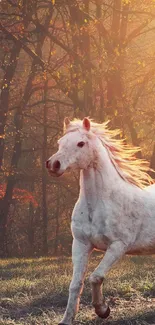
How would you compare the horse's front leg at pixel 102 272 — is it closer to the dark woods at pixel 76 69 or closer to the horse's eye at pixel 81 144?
the horse's eye at pixel 81 144

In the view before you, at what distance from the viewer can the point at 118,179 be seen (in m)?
7.30

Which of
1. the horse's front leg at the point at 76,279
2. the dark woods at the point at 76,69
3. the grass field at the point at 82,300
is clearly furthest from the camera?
the dark woods at the point at 76,69

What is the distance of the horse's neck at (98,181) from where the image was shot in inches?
276

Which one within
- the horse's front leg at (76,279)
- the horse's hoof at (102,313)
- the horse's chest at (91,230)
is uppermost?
the horse's chest at (91,230)

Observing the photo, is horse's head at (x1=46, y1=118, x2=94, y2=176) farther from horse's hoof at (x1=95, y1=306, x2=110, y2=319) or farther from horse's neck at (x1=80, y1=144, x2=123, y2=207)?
horse's hoof at (x1=95, y1=306, x2=110, y2=319)

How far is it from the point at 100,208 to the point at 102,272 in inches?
25.4

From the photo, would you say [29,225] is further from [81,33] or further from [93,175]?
[93,175]

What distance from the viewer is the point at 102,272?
660cm

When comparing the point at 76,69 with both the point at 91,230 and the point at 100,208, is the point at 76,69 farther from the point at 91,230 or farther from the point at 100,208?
the point at 91,230

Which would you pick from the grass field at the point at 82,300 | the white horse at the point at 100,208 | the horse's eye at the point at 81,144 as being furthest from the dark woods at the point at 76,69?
the horse's eye at the point at 81,144

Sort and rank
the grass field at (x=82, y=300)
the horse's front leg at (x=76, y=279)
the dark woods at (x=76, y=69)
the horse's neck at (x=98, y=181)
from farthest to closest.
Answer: the dark woods at (x=76, y=69) < the grass field at (x=82, y=300) < the horse's neck at (x=98, y=181) < the horse's front leg at (x=76, y=279)

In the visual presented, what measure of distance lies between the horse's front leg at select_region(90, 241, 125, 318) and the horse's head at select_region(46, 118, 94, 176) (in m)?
0.85

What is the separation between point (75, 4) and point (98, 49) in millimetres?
1279

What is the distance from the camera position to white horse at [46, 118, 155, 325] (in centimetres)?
673
